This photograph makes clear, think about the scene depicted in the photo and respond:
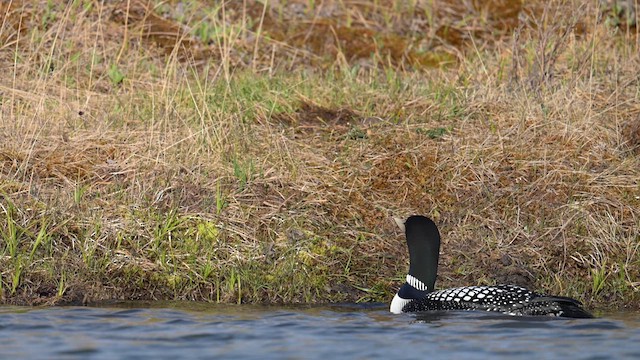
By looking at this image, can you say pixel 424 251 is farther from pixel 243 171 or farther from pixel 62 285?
pixel 62 285

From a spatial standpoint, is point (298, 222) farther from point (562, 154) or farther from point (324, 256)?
point (562, 154)

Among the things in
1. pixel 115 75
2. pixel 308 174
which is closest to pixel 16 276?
pixel 308 174

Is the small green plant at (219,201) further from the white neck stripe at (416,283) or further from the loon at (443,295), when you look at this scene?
the white neck stripe at (416,283)

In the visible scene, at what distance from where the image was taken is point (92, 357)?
455 cm

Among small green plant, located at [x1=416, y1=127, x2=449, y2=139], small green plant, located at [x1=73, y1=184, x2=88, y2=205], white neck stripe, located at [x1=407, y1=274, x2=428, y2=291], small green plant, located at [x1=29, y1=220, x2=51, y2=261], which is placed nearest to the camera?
white neck stripe, located at [x1=407, y1=274, x2=428, y2=291]

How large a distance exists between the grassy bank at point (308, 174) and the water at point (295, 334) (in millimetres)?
400

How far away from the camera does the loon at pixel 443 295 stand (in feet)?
18.3

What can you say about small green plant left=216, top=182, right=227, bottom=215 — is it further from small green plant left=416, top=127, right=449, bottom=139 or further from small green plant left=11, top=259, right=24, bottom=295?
small green plant left=416, top=127, right=449, bottom=139

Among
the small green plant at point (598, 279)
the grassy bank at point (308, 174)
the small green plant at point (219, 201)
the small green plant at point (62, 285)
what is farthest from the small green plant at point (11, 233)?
the small green plant at point (598, 279)

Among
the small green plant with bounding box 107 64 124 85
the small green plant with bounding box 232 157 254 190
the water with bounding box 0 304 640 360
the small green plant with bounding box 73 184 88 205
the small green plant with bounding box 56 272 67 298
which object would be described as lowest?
the small green plant with bounding box 56 272 67 298

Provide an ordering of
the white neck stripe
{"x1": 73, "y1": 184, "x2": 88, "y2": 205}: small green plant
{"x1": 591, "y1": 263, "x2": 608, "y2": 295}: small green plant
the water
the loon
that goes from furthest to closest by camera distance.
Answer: {"x1": 73, "y1": 184, "x2": 88, "y2": 205}: small green plant, {"x1": 591, "y1": 263, "x2": 608, "y2": 295}: small green plant, the white neck stripe, the loon, the water

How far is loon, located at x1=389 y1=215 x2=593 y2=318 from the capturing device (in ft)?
18.3

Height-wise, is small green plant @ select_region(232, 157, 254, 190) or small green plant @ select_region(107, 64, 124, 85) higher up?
small green plant @ select_region(107, 64, 124, 85)

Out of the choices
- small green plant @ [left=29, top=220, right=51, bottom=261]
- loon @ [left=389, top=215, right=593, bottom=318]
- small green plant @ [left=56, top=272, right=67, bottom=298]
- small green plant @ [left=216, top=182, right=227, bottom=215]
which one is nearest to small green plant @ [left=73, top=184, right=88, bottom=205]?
small green plant @ [left=29, top=220, right=51, bottom=261]
